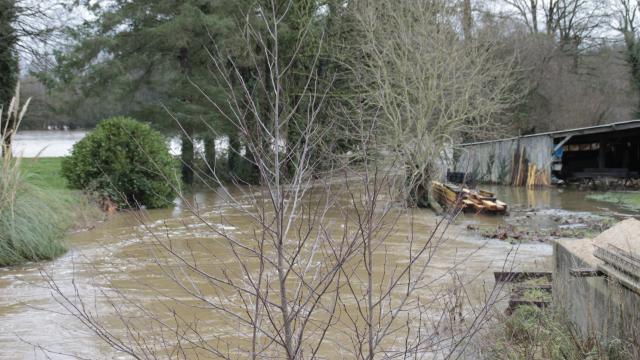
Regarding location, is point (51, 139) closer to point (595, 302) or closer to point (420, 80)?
point (420, 80)

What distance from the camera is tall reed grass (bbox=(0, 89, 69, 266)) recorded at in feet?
29.3

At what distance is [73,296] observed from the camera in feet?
25.3

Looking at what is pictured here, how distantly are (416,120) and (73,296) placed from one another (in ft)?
42.1

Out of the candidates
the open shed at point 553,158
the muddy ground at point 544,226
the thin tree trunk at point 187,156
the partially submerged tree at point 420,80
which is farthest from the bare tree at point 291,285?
the open shed at point 553,158

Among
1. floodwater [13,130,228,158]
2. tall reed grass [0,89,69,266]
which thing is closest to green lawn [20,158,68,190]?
tall reed grass [0,89,69,266]

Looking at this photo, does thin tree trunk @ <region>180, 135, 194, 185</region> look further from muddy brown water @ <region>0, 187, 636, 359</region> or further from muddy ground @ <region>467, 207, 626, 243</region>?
muddy ground @ <region>467, 207, 626, 243</region>

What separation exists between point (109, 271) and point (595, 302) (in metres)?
6.80

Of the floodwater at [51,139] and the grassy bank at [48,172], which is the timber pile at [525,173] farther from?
the floodwater at [51,139]

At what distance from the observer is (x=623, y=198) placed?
20359 millimetres

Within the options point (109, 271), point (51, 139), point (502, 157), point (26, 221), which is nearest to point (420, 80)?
point (109, 271)

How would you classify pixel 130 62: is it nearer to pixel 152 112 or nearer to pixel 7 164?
pixel 152 112

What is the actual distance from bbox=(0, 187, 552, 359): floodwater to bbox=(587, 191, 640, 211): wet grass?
6796 millimetres

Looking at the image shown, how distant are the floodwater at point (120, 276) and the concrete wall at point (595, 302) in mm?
594

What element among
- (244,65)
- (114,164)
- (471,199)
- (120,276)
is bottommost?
(120,276)
